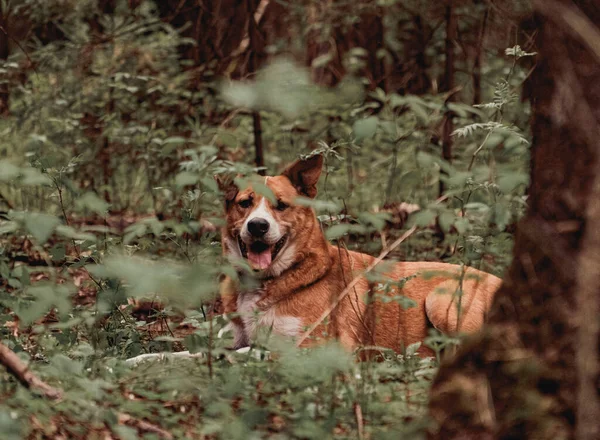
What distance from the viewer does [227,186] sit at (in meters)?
A: 5.41

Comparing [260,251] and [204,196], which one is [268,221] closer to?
[260,251]

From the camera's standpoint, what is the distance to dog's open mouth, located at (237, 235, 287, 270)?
5.50m

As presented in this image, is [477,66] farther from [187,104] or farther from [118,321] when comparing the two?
[118,321]

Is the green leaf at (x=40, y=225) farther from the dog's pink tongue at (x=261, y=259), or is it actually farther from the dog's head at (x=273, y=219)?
the dog's pink tongue at (x=261, y=259)

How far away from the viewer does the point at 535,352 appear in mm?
2391

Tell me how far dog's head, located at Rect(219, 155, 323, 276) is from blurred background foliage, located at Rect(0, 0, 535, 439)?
8.2 inches

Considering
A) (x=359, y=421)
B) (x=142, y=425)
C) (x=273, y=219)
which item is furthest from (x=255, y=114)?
(x=359, y=421)

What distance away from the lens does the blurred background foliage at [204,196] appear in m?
2.77

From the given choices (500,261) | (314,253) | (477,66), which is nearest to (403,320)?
(314,253)

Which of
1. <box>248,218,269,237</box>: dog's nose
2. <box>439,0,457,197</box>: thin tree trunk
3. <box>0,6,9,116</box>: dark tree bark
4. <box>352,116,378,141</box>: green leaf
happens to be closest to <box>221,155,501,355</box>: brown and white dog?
<box>248,218,269,237</box>: dog's nose

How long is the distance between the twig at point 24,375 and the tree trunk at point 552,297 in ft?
4.59

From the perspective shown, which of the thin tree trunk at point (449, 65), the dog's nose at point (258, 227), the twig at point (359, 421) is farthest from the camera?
the thin tree trunk at point (449, 65)

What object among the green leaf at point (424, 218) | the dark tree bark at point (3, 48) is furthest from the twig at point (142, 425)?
the dark tree bark at point (3, 48)

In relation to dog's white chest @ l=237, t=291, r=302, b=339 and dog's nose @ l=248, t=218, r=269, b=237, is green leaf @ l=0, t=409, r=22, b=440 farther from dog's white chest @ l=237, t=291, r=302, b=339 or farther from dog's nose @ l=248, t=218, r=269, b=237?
dog's nose @ l=248, t=218, r=269, b=237
